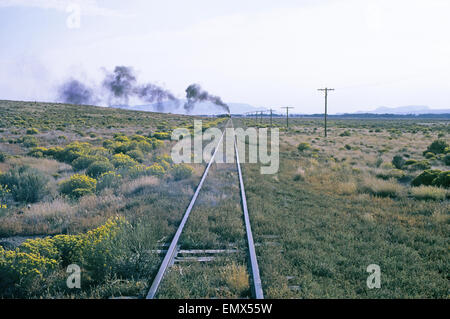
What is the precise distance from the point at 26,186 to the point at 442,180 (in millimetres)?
12822

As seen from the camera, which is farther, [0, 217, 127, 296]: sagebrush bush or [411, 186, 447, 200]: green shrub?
[411, 186, 447, 200]: green shrub

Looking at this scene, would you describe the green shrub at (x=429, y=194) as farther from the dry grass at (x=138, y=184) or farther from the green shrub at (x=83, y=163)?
the green shrub at (x=83, y=163)

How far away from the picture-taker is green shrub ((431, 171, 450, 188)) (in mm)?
10172

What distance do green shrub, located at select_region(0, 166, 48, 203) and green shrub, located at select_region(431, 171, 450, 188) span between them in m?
12.2

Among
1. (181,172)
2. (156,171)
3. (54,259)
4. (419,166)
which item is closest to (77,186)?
(156,171)

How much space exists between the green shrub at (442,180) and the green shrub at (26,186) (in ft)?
40.0

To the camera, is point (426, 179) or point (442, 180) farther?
point (426, 179)

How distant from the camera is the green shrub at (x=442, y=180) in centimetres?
1017

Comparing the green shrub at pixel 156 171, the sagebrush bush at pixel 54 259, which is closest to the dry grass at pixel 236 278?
the sagebrush bush at pixel 54 259

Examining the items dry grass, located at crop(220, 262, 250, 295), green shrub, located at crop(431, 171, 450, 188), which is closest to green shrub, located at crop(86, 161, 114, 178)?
dry grass, located at crop(220, 262, 250, 295)

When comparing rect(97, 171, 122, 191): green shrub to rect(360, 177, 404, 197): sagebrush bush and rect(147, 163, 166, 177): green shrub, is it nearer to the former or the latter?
rect(147, 163, 166, 177): green shrub

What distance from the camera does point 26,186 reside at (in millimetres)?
9141

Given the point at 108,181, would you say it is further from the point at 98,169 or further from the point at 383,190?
the point at 383,190
